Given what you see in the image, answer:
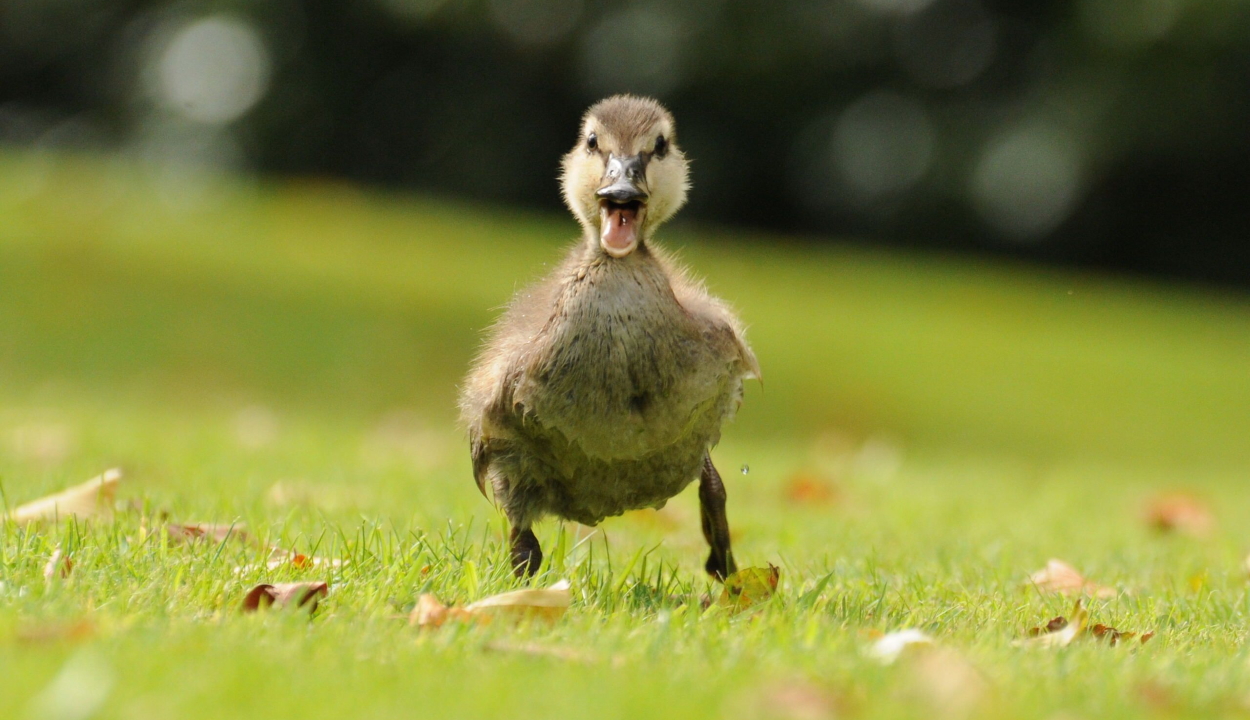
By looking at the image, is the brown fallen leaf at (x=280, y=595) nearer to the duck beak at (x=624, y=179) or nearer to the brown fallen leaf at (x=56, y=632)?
the brown fallen leaf at (x=56, y=632)

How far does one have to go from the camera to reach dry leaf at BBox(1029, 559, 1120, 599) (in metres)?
3.89

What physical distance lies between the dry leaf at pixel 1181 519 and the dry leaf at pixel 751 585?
9.75 ft

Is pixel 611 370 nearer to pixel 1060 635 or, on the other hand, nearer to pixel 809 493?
pixel 1060 635

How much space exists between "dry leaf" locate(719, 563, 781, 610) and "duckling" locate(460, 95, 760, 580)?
371 mm

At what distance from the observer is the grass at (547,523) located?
2.44m

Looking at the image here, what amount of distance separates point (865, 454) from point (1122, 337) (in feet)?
18.8

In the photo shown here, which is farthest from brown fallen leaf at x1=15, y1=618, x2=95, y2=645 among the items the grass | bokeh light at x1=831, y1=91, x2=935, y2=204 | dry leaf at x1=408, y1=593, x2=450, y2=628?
bokeh light at x1=831, y1=91, x2=935, y2=204

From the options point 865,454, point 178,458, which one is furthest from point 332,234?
point 178,458

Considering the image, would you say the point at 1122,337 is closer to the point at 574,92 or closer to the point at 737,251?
the point at 737,251

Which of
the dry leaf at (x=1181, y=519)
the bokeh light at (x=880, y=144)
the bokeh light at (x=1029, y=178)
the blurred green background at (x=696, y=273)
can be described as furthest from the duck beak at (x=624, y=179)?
the bokeh light at (x=880, y=144)

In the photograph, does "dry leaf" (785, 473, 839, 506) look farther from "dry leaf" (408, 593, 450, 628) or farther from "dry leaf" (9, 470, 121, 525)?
"dry leaf" (408, 593, 450, 628)

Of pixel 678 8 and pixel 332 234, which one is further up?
pixel 678 8

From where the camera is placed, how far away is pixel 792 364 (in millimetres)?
12078

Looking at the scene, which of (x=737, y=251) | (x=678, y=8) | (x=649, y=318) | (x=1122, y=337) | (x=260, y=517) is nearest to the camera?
(x=649, y=318)
